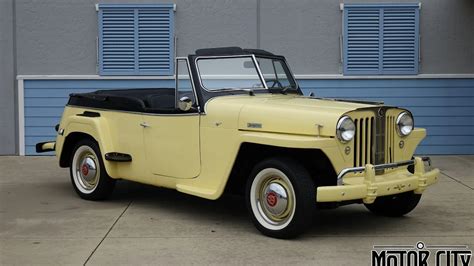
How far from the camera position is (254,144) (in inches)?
235

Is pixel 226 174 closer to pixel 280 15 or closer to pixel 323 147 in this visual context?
pixel 323 147

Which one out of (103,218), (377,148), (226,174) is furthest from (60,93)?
(377,148)

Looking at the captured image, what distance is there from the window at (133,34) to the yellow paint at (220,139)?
3745 mm

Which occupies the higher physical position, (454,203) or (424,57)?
(424,57)

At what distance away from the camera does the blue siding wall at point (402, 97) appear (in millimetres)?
11164

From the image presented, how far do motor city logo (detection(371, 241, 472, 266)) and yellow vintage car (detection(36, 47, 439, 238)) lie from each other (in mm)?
490

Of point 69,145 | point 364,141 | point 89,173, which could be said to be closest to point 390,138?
point 364,141

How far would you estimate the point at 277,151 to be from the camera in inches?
232

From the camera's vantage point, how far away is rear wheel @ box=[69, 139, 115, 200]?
292 inches

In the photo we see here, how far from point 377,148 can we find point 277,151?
938 mm

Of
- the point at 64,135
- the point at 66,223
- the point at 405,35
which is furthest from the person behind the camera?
the point at 405,35

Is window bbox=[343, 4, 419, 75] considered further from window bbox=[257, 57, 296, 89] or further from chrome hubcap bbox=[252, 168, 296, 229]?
chrome hubcap bbox=[252, 168, 296, 229]

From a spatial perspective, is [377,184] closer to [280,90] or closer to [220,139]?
[220,139]

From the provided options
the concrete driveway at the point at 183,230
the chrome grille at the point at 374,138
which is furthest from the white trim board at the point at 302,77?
the chrome grille at the point at 374,138
